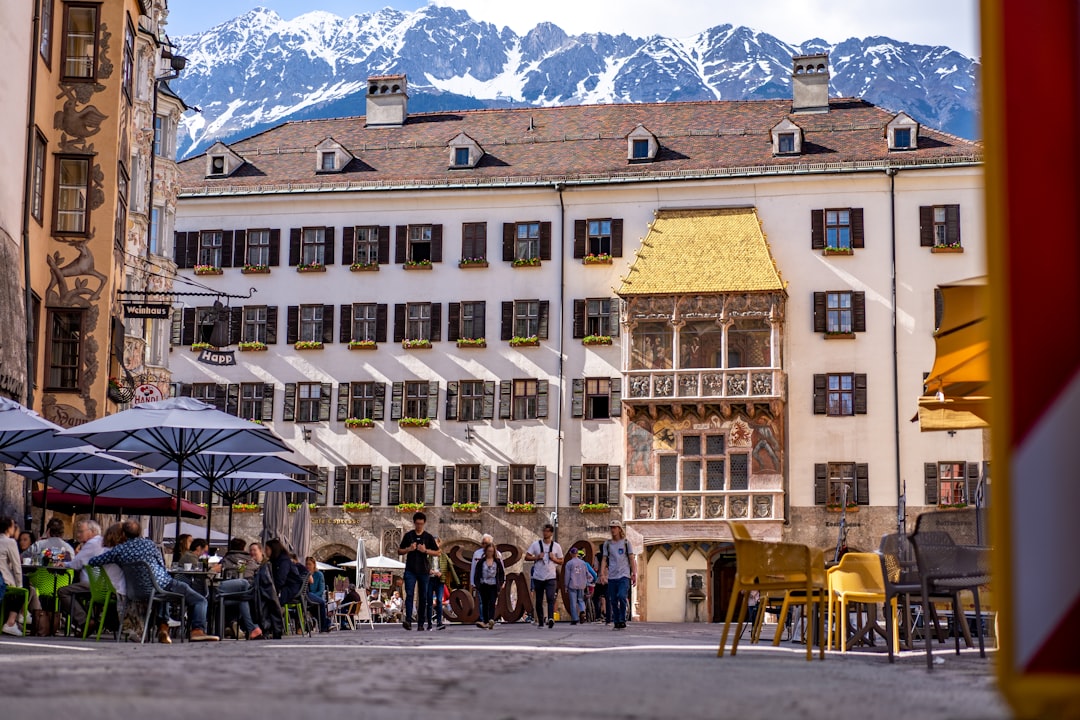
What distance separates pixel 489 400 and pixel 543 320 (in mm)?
3010

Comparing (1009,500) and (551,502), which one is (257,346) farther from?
(1009,500)

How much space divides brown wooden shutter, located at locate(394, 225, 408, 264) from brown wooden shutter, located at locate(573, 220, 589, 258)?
18.1 ft

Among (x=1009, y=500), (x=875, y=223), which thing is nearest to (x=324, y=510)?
(x=875, y=223)

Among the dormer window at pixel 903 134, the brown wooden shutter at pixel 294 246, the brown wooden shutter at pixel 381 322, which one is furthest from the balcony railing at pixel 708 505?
the brown wooden shutter at pixel 294 246

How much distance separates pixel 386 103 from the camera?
58312mm

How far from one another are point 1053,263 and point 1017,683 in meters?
0.91

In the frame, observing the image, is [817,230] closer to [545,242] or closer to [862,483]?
[862,483]

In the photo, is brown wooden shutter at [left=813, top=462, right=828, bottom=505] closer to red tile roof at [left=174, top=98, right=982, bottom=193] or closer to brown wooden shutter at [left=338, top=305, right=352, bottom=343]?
red tile roof at [left=174, top=98, right=982, bottom=193]

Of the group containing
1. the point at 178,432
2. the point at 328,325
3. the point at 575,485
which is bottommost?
the point at 575,485

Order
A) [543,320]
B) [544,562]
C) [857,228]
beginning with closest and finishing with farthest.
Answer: [544,562], [857,228], [543,320]

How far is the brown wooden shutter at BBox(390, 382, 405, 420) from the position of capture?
50500mm

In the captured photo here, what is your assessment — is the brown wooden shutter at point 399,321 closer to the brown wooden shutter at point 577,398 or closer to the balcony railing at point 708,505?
the brown wooden shutter at point 577,398

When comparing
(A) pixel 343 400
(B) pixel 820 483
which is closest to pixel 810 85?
(B) pixel 820 483

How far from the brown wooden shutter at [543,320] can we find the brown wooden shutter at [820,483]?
9.26 metres
